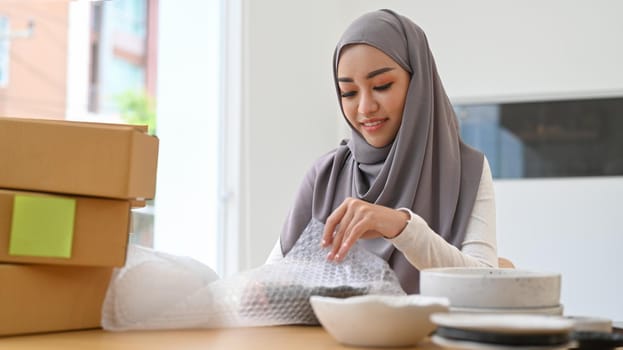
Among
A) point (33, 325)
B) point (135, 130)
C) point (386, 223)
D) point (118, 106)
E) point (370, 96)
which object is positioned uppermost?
point (118, 106)

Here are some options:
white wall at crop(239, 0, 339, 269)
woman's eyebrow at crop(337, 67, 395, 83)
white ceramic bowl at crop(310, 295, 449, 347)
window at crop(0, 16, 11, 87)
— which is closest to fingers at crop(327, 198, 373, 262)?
white ceramic bowl at crop(310, 295, 449, 347)

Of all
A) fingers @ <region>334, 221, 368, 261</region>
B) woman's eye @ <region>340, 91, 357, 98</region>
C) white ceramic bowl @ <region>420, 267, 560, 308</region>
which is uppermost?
woman's eye @ <region>340, 91, 357, 98</region>

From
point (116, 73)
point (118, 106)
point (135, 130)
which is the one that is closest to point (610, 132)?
point (135, 130)

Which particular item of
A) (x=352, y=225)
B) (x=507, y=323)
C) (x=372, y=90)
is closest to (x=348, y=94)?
(x=372, y=90)

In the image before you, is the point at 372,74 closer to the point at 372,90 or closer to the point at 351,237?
the point at 372,90

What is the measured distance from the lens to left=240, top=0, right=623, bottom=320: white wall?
3.62 m

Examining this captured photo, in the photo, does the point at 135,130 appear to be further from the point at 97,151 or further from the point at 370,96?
the point at 370,96

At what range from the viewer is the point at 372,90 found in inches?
73.8

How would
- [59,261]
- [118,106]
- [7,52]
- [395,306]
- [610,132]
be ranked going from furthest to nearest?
[118,106] < [7,52] < [610,132] < [59,261] < [395,306]

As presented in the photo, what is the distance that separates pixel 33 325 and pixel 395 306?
19.9 inches

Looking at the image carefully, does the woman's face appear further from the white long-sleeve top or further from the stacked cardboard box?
the stacked cardboard box

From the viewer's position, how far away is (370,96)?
1.87 meters

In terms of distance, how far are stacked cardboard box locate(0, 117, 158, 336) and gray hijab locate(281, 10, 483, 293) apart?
2.53 ft

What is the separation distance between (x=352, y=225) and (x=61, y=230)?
15.9 inches
